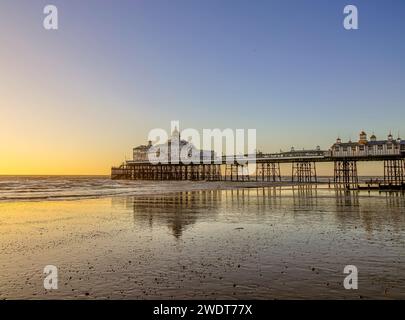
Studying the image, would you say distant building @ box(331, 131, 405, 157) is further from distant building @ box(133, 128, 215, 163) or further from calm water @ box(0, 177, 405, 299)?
distant building @ box(133, 128, 215, 163)

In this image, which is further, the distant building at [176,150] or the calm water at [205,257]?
the distant building at [176,150]

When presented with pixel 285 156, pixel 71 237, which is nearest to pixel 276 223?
pixel 71 237

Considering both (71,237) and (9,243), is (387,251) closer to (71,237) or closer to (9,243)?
(71,237)

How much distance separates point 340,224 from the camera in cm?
1792

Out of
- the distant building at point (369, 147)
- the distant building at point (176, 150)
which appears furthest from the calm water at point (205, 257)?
the distant building at point (176, 150)

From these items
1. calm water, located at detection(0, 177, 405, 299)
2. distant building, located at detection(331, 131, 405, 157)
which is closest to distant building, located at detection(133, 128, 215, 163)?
distant building, located at detection(331, 131, 405, 157)

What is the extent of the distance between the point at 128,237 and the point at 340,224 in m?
10.5

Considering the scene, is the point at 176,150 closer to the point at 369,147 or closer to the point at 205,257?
the point at 369,147

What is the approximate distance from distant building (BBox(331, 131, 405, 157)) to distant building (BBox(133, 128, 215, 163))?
2365 inches

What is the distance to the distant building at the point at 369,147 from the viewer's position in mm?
59156

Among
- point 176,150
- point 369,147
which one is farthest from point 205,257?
point 176,150

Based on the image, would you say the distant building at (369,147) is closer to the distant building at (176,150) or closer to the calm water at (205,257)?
the calm water at (205,257)

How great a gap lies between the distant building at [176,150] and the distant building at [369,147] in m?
60.1
